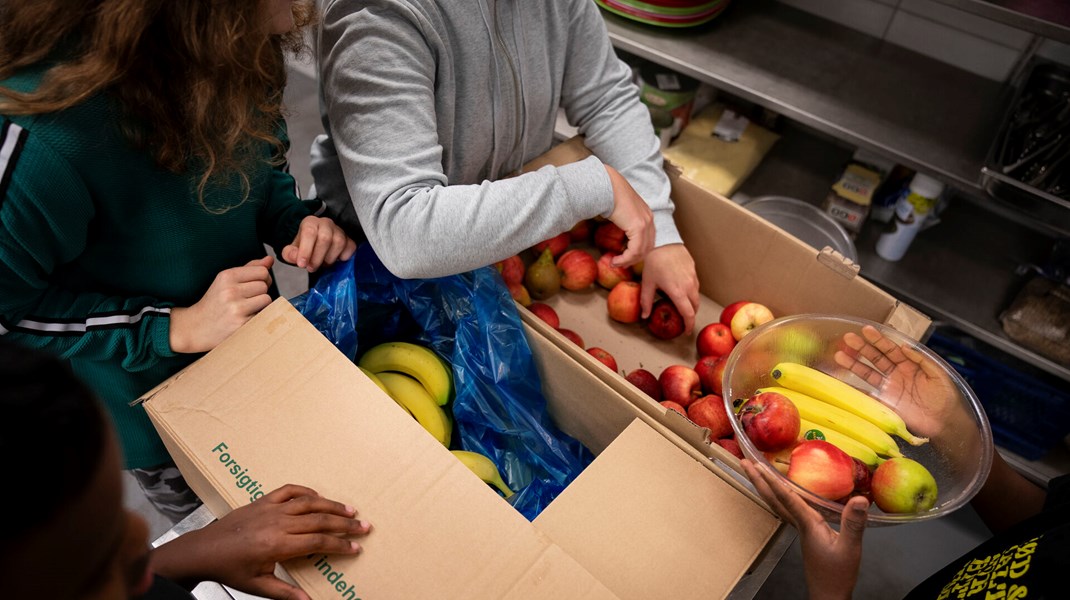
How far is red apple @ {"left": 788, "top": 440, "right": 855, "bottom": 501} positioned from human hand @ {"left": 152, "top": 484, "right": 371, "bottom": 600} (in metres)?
0.59

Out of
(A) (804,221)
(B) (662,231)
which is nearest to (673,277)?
(B) (662,231)

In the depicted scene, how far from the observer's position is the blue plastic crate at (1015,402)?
5.90 ft

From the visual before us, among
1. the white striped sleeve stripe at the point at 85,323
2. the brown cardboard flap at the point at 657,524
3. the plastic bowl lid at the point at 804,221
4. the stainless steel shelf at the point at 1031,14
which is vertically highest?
the stainless steel shelf at the point at 1031,14

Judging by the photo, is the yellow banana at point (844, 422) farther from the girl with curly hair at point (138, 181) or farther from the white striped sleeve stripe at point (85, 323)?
the white striped sleeve stripe at point (85, 323)

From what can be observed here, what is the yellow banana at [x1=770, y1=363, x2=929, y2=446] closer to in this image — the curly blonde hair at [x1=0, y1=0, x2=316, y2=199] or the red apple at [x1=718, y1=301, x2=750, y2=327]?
the red apple at [x1=718, y1=301, x2=750, y2=327]

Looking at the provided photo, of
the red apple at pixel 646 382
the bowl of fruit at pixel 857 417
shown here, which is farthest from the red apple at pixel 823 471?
the red apple at pixel 646 382

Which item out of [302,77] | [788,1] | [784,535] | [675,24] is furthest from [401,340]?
[302,77]

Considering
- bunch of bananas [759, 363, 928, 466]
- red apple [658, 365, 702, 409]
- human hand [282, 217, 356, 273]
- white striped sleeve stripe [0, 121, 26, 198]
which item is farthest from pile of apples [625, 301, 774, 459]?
white striped sleeve stripe [0, 121, 26, 198]

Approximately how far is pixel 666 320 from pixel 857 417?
0.40 meters

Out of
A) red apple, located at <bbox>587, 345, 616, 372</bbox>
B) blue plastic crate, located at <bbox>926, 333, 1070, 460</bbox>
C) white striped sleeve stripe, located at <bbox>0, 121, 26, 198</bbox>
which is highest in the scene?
white striped sleeve stripe, located at <bbox>0, 121, 26, 198</bbox>

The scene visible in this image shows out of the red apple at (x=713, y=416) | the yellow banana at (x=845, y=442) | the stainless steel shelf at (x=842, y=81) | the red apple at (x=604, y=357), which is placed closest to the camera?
the yellow banana at (x=845, y=442)

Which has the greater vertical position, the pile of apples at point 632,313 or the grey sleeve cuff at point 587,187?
the grey sleeve cuff at point 587,187

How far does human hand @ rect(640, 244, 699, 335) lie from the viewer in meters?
1.29

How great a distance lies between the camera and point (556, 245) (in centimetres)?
146
